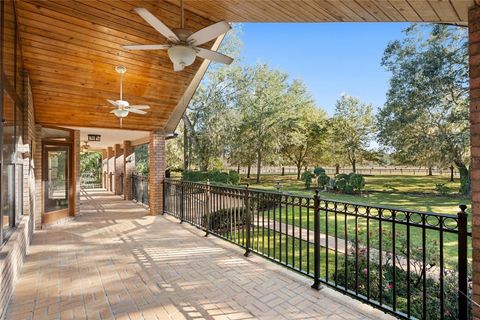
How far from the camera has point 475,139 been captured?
84.4 inches

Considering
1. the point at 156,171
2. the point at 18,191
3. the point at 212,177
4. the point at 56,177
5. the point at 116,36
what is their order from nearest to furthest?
the point at 18,191 < the point at 116,36 < the point at 56,177 < the point at 156,171 < the point at 212,177

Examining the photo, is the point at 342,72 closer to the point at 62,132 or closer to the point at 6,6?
the point at 62,132

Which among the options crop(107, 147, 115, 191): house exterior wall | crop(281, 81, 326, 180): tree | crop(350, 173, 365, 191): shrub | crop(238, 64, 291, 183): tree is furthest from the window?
crop(281, 81, 326, 180): tree

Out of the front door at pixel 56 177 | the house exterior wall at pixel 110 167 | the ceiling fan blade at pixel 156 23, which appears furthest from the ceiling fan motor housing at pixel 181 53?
the house exterior wall at pixel 110 167

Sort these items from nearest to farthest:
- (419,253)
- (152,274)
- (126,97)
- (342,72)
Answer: (152,274)
(419,253)
(126,97)
(342,72)

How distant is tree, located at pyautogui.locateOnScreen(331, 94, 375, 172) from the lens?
89.3 feet

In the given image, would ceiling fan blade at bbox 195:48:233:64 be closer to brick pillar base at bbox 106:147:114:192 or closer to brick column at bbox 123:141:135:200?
brick column at bbox 123:141:135:200

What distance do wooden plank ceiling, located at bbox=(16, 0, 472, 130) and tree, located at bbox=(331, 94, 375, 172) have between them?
2230 cm

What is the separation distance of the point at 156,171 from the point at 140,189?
326cm

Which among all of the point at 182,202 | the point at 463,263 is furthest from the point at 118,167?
the point at 463,263

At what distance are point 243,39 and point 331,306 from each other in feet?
70.1

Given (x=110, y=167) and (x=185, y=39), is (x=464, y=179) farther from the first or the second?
(x=110, y=167)

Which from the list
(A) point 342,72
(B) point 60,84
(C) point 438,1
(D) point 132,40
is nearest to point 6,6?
(D) point 132,40

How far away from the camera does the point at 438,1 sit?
2279 millimetres
